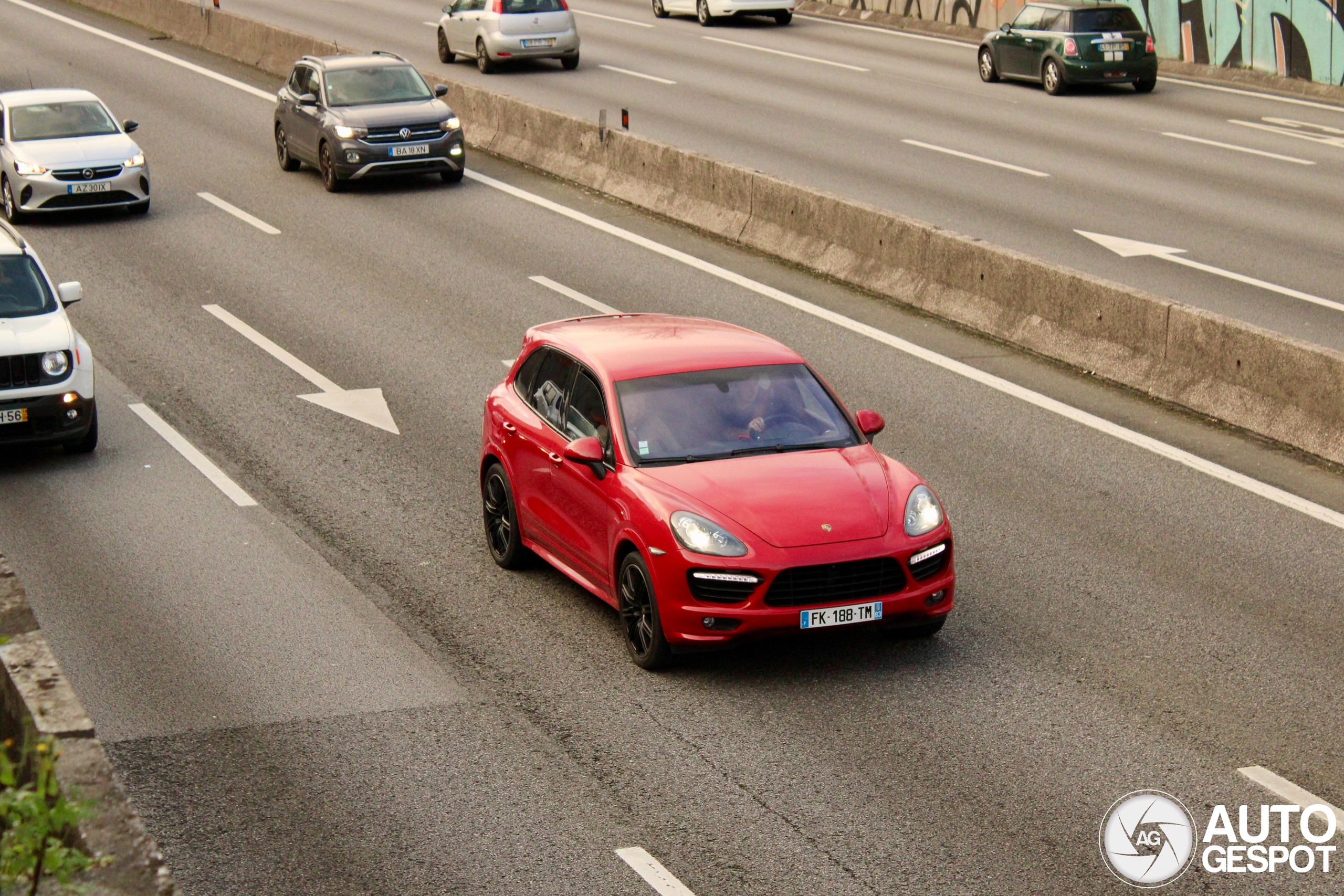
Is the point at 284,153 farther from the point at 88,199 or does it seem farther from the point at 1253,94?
the point at 1253,94

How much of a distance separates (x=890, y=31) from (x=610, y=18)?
7413 millimetres

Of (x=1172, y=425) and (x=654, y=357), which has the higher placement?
(x=654, y=357)

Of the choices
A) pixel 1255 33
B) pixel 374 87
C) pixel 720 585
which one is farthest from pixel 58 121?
pixel 1255 33

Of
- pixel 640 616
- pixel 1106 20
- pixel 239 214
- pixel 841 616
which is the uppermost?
pixel 1106 20

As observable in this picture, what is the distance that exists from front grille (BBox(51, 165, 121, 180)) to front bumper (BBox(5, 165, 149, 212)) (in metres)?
0.03

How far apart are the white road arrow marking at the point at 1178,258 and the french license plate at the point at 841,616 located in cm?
960

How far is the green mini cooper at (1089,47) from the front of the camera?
3127cm

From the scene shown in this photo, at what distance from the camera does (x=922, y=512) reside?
8.99 meters

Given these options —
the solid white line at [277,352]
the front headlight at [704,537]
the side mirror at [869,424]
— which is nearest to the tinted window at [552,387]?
the front headlight at [704,537]

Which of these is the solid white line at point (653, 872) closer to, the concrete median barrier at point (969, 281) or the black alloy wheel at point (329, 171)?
the concrete median barrier at point (969, 281)

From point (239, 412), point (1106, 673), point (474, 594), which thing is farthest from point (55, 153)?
point (1106, 673)

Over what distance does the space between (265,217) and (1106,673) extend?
16.7 meters

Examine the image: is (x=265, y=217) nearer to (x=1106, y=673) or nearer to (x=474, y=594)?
(x=474, y=594)

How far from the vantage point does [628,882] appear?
6672 millimetres
